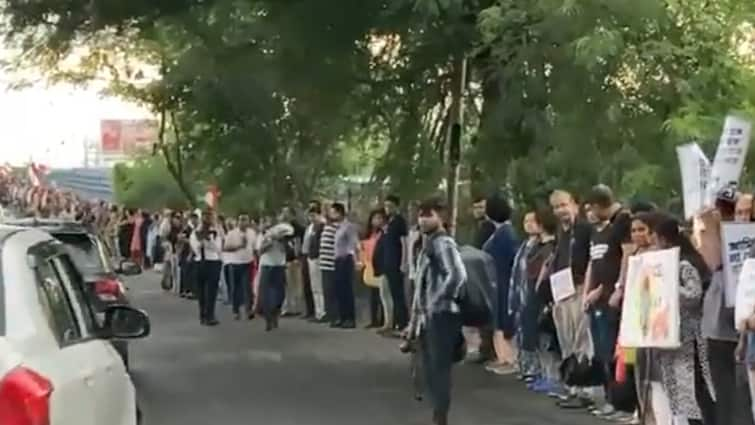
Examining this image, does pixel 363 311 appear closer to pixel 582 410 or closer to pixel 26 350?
pixel 582 410

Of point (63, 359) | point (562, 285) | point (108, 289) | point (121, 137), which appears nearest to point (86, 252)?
point (108, 289)

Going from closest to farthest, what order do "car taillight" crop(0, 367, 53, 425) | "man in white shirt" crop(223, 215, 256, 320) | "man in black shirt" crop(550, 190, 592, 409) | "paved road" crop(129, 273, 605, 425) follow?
"car taillight" crop(0, 367, 53, 425)
"man in black shirt" crop(550, 190, 592, 409)
"paved road" crop(129, 273, 605, 425)
"man in white shirt" crop(223, 215, 256, 320)

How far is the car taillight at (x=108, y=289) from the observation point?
1570cm

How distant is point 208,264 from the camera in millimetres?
24406

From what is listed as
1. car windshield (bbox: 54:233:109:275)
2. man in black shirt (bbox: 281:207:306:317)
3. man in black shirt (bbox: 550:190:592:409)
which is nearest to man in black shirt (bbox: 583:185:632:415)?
man in black shirt (bbox: 550:190:592:409)

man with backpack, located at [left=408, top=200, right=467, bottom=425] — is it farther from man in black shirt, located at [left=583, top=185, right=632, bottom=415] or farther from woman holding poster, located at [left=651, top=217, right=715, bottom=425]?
woman holding poster, located at [left=651, top=217, right=715, bottom=425]

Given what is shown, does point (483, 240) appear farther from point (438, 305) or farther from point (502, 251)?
point (438, 305)

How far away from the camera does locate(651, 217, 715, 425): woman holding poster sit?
10211 millimetres

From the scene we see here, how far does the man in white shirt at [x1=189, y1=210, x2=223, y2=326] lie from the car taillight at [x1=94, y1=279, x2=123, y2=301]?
7925 millimetres

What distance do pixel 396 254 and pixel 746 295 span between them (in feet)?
41.8

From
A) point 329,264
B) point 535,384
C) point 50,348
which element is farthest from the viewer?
point 329,264

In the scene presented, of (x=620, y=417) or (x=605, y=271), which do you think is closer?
(x=605, y=271)

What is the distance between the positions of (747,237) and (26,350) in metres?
5.47

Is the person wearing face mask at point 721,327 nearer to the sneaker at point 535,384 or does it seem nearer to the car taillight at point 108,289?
the sneaker at point 535,384
